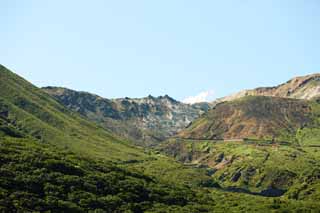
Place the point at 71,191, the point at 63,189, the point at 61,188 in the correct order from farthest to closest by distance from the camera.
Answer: the point at 71,191
the point at 63,189
the point at 61,188

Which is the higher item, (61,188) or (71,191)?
(61,188)

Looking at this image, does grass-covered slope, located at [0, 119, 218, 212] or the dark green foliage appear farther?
the dark green foliage

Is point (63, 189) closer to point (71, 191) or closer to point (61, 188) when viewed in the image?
point (61, 188)

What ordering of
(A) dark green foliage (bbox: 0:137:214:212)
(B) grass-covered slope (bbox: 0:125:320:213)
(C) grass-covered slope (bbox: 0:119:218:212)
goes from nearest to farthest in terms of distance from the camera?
(C) grass-covered slope (bbox: 0:119:218:212) → (A) dark green foliage (bbox: 0:137:214:212) → (B) grass-covered slope (bbox: 0:125:320:213)

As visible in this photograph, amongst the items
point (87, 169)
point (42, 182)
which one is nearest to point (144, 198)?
point (87, 169)

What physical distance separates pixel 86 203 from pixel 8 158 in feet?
120

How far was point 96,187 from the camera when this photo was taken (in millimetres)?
176125

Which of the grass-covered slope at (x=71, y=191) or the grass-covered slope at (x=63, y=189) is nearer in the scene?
the grass-covered slope at (x=63, y=189)

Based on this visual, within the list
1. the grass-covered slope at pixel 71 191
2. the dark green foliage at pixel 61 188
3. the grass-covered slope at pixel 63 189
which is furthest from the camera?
the grass-covered slope at pixel 71 191

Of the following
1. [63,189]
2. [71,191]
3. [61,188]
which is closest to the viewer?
[61,188]

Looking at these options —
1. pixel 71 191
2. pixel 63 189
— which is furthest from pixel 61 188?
pixel 71 191

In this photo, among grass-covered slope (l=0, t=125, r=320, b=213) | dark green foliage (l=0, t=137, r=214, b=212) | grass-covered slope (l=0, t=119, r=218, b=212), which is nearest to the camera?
grass-covered slope (l=0, t=119, r=218, b=212)

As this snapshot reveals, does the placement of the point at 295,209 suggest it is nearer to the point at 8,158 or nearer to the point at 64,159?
the point at 64,159

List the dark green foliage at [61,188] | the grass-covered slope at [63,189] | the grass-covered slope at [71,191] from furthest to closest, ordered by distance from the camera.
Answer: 1. the grass-covered slope at [71,191]
2. the dark green foliage at [61,188]
3. the grass-covered slope at [63,189]
